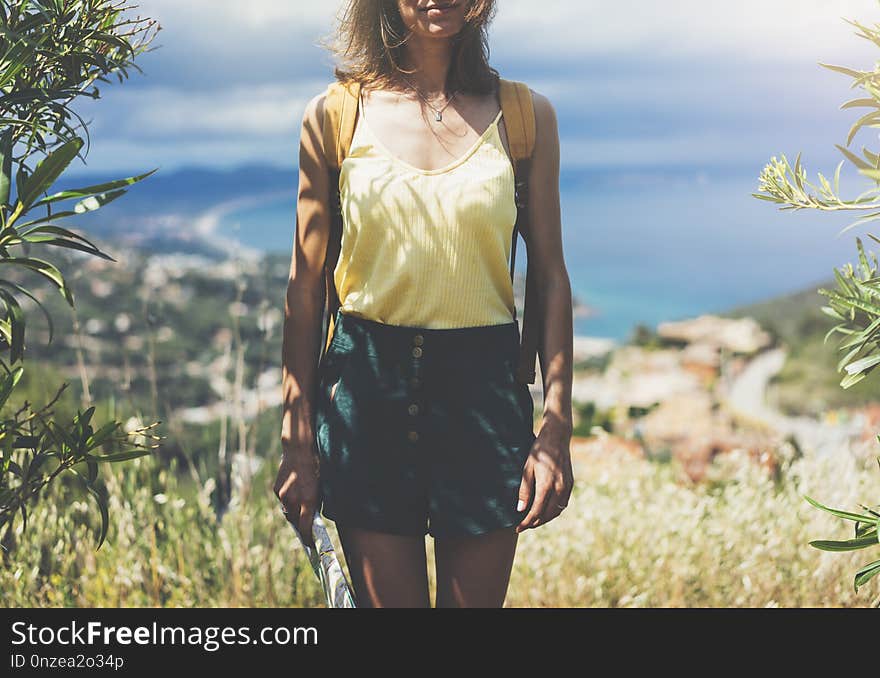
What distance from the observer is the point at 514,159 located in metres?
2.34

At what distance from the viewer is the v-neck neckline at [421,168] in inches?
88.9

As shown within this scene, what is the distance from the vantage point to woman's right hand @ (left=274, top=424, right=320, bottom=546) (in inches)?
93.0

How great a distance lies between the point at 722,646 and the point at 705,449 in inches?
131

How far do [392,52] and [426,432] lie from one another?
94 cm

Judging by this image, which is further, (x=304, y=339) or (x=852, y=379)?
(x=304, y=339)

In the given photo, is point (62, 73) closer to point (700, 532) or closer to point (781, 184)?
point (781, 184)

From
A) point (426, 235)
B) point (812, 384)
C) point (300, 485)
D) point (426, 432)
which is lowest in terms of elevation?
point (812, 384)

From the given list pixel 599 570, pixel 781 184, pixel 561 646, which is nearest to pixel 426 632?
pixel 561 646

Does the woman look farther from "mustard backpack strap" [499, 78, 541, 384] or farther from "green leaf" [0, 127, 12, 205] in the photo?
"green leaf" [0, 127, 12, 205]

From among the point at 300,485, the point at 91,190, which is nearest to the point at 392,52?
the point at 91,190

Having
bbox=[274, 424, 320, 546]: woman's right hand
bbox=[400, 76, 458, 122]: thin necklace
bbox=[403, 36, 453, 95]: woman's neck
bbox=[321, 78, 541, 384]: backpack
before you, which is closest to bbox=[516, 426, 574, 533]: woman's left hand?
bbox=[321, 78, 541, 384]: backpack

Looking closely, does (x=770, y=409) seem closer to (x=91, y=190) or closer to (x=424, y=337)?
(x=424, y=337)

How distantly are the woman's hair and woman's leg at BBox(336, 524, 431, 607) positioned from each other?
3.55 ft

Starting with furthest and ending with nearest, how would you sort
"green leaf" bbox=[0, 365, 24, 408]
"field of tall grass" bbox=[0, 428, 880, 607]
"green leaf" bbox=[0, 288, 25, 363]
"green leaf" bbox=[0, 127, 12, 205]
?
"field of tall grass" bbox=[0, 428, 880, 607] < "green leaf" bbox=[0, 365, 24, 408] < "green leaf" bbox=[0, 288, 25, 363] < "green leaf" bbox=[0, 127, 12, 205]
